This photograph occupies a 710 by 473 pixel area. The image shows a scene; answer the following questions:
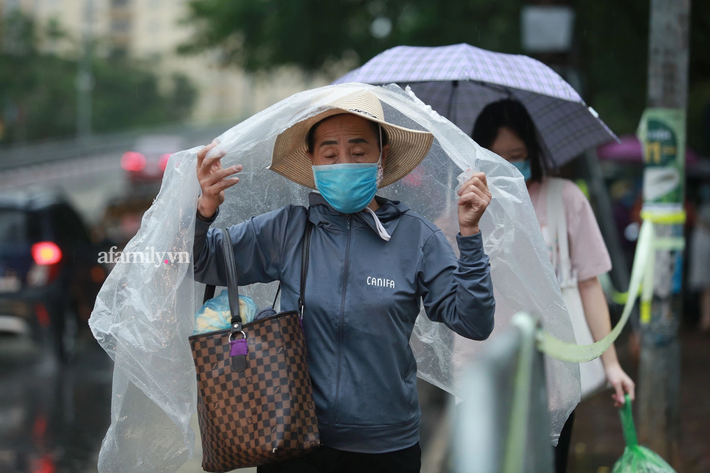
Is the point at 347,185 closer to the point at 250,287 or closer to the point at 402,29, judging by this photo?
the point at 250,287

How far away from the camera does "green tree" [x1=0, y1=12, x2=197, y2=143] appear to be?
131ft

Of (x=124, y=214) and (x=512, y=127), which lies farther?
(x=124, y=214)

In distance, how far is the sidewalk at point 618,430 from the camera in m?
5.98

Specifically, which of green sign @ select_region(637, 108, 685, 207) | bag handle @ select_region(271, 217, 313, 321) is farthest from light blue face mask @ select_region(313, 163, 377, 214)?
green sign @ select_region(637, 108, 685, 207)

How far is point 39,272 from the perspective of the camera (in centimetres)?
931

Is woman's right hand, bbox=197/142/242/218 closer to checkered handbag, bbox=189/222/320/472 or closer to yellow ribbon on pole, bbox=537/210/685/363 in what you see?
checkered handbag, bbox=189/222/320/472

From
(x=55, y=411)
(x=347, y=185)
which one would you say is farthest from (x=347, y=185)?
(x=55, y=411)

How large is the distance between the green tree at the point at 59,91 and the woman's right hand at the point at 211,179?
129 ft

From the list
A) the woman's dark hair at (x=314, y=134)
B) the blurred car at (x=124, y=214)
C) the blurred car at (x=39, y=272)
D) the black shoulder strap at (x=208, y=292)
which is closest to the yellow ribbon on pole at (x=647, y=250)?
the woman's dark hair at (x=314, y=134)

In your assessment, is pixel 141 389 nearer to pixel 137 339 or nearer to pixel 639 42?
pixel 137 339

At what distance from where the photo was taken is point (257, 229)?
2.79m

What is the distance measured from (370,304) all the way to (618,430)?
5081 millimetres

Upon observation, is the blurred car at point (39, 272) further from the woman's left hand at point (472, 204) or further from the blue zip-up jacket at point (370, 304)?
the woman's left hand at point (472, 204)

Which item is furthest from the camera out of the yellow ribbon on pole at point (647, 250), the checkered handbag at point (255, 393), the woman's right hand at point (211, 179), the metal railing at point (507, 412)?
the yellow ribbon on pole at point (647, 250)
